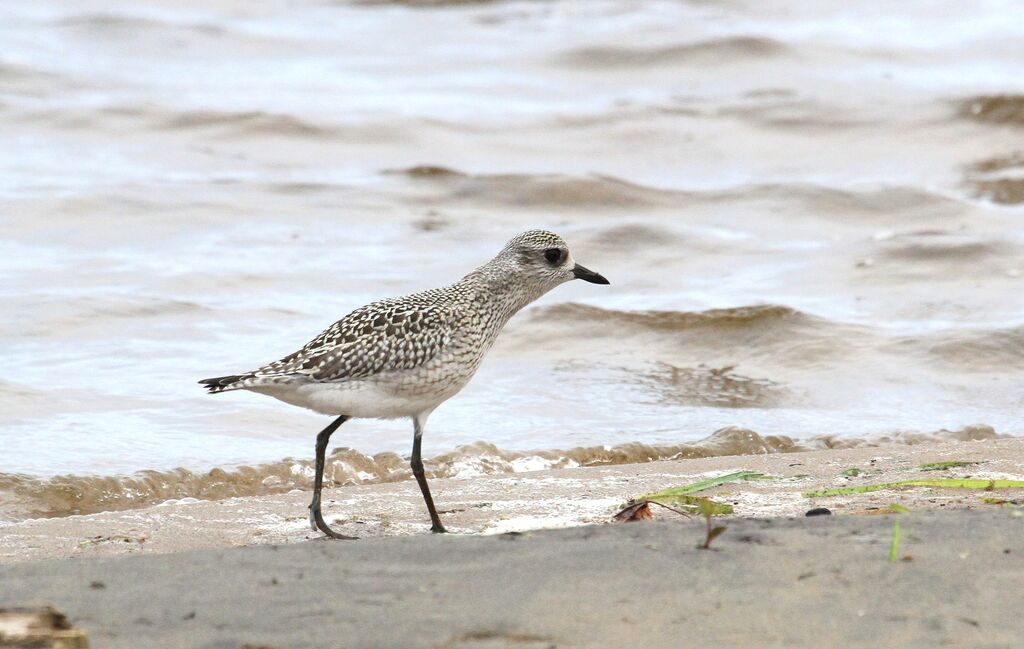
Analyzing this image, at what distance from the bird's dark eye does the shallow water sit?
1484 millimetres

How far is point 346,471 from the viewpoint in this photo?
7734 millimetres

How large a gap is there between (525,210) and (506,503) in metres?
7.59

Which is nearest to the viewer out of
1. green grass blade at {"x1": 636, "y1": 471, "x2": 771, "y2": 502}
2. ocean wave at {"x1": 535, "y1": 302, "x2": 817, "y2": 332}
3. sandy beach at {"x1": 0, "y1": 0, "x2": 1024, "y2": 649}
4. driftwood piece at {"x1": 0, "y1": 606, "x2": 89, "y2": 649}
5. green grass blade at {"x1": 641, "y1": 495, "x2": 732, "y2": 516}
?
driftwood piece at {"x1": 0, "y1": 606, "x2": 89, "y2": 649}

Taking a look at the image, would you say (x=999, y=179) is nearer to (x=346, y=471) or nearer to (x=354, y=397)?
(x=346, y=471)

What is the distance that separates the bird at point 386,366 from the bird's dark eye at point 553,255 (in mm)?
538

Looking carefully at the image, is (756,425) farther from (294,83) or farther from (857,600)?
(294,83)

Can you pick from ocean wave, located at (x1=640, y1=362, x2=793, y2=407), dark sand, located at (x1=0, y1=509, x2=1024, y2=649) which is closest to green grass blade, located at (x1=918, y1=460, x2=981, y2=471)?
dark sand, located at (x1=0, y1=509, x2=1024, y2=649)

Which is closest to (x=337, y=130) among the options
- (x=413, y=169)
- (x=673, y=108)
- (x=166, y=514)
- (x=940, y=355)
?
(x=413, y=169)

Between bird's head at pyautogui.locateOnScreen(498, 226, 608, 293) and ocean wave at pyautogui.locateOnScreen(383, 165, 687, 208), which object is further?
ocean wave at pyautogui.locateOnScreen(383, 165, 687, 208)

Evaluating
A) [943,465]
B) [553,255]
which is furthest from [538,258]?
[943,465]

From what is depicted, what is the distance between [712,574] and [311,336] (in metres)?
6.29

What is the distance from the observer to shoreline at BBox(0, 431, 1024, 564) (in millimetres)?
5898

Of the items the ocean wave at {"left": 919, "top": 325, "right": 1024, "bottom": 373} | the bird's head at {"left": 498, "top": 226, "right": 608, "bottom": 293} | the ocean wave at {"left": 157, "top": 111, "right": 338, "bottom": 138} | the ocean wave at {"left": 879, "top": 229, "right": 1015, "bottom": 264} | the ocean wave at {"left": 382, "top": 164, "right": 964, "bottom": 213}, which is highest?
the ocean wave at {"left": 157, "top": 111, "right": 338, "bottom": 138}

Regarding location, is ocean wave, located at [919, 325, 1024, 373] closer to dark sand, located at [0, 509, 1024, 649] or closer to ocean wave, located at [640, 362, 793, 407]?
ocean wave, located at [640, 362, 793, 407]
